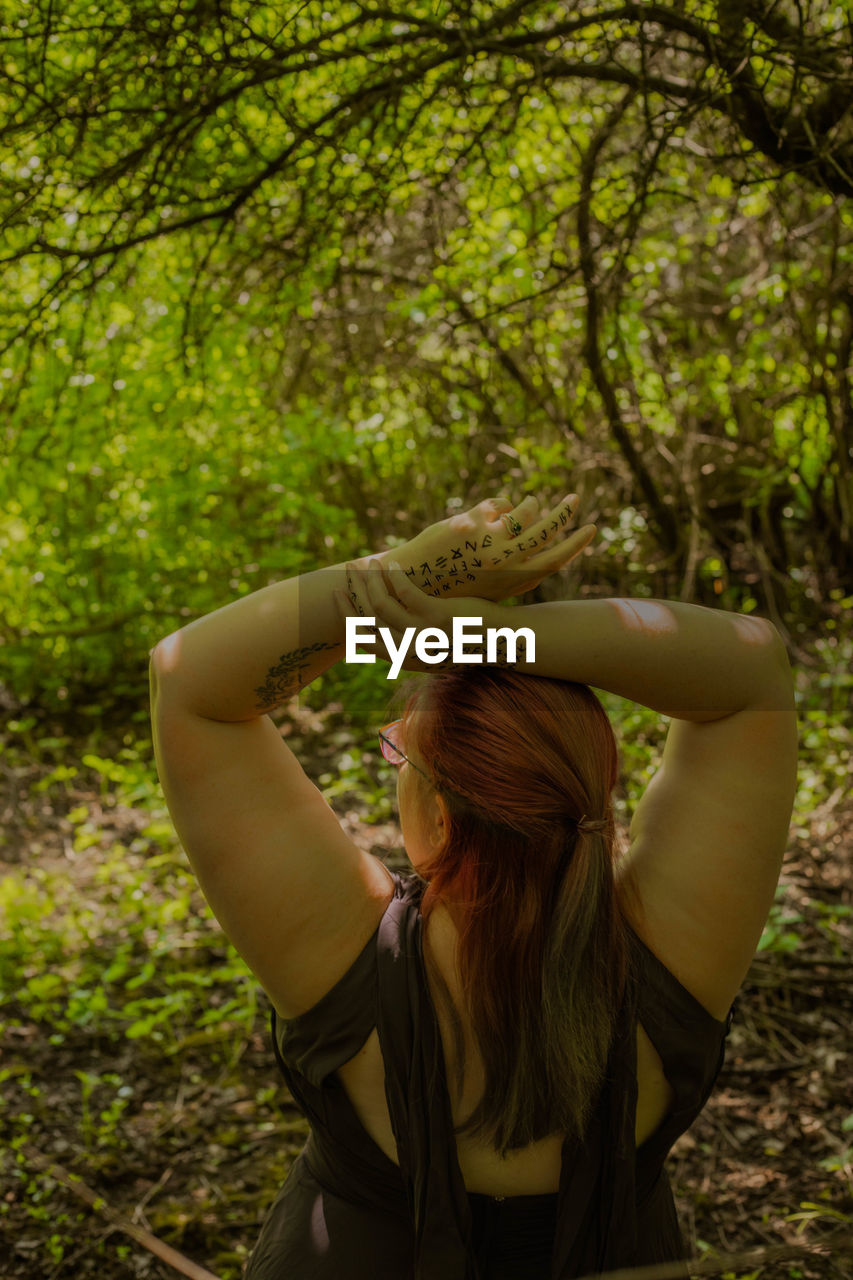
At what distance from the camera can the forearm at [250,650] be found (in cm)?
105

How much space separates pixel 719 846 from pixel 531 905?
242 mm

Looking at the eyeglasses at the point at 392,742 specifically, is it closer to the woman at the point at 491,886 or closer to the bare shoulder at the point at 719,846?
the woman at the point at 491,886

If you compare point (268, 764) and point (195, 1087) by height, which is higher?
point (268, 764)

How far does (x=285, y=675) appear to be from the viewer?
1.07 m

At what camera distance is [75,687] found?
5.87m

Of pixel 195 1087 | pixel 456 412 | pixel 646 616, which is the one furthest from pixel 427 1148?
pixel 456 412

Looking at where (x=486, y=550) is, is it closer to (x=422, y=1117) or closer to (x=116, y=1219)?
(x=422, y=1117)

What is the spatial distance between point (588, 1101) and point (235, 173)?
260cm

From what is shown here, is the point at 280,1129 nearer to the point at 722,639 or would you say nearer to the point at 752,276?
the point at 722,639

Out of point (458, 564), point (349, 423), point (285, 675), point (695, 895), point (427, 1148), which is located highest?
point (349, 423)

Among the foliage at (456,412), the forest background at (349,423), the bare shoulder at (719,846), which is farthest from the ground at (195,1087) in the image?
the foliage at (456,412)

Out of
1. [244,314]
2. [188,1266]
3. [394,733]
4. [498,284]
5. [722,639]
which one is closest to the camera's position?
[722,639]

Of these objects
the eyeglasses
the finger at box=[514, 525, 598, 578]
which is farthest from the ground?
the finger at box=[514, 525, 598, 578]

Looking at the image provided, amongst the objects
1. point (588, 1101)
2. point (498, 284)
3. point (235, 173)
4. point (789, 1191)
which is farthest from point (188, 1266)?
point (498, 284)
